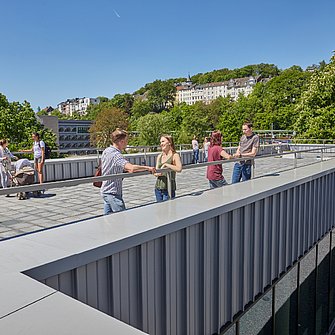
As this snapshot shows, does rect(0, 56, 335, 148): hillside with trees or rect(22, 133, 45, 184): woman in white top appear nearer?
rect(22, 133, 45, 184): woman in white top

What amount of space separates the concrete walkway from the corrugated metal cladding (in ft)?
2.72

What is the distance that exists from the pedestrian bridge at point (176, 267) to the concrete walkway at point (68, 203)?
30cm

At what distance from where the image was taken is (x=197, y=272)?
444cm

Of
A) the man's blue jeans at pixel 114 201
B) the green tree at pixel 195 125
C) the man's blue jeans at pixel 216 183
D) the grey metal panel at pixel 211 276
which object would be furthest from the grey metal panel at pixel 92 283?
the green tree at pixel 195 125

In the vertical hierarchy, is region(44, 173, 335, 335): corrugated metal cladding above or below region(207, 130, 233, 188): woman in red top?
below

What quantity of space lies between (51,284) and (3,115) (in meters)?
39.2

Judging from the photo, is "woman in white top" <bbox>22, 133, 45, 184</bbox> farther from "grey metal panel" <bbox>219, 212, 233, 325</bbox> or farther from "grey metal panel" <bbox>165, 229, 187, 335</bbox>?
"grey metal panel" <bbox>165, 229, 187, 335</bbox>

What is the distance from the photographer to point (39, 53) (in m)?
108

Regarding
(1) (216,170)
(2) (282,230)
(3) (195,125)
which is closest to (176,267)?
(1) (216,170)

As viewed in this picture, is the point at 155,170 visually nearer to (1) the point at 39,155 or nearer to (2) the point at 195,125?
(1) the point at 39,155

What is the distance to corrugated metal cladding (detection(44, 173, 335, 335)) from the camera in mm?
3299

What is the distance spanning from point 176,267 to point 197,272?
44 centimetres

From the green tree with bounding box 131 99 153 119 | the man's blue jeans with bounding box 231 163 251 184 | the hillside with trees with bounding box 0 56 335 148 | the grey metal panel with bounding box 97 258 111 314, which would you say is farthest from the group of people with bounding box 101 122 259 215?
the green tree with bounding box 131 99 153 119

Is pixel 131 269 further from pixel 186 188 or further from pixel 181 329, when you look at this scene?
pixel 186 188
